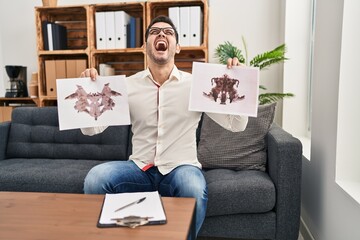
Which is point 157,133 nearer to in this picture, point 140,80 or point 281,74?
point 140,80

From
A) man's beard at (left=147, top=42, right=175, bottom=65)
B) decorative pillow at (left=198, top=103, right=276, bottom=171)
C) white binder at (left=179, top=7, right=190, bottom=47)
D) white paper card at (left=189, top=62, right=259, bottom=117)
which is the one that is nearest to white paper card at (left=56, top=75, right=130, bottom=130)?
man's beard at (left=147, top=42, right=175, bottom=65)

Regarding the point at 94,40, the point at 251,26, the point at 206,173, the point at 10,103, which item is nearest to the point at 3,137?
the point at 10,103

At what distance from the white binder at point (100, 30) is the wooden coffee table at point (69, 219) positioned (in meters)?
1.86

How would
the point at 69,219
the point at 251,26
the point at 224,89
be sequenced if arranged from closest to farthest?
the point at 69,219 → the point at 224,89 → the point at 251,26

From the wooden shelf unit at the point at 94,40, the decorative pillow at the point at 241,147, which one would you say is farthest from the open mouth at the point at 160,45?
the wooden shelf unit at the point at 94,40

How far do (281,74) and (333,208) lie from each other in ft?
5.18

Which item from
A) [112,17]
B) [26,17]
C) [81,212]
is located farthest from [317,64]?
[26,17]

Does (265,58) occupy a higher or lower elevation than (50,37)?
lower

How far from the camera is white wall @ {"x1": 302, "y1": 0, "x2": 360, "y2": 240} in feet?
4.20

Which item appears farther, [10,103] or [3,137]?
[10,103]

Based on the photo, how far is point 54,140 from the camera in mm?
2213

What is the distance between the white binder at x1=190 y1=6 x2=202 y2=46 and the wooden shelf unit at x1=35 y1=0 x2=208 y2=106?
0.04 meters

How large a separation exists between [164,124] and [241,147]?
55 centimetres

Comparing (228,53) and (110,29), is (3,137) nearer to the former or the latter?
(110,29)
